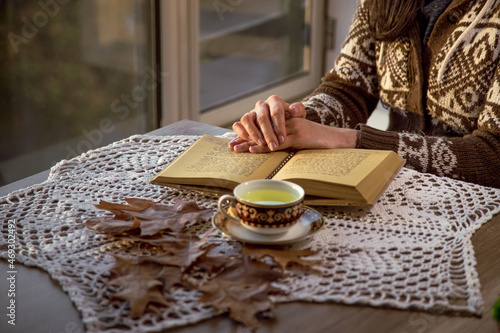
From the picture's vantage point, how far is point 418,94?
1.51 meters

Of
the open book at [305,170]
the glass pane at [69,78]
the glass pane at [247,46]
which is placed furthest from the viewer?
the glass pane at [247,46]

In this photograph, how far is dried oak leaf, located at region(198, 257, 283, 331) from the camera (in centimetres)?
71

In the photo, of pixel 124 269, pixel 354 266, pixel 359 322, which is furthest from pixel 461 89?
pixel 124 269

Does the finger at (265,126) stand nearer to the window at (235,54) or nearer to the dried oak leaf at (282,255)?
the dried oak leaf at (282,255)

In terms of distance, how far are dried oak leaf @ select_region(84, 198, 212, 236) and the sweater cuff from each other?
1.37ft

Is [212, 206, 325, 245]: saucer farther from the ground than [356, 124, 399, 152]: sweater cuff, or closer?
closer

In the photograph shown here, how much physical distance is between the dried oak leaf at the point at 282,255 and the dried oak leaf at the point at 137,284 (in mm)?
129

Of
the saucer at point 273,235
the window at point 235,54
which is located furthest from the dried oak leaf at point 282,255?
the window at point 235,54

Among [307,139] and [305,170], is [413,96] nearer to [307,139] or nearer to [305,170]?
[307,139]

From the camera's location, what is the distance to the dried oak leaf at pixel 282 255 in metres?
0.81

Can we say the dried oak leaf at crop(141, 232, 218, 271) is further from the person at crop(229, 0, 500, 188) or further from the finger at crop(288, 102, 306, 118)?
the finger at crop(288, 102, 306, 118)

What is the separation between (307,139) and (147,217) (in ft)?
1.33

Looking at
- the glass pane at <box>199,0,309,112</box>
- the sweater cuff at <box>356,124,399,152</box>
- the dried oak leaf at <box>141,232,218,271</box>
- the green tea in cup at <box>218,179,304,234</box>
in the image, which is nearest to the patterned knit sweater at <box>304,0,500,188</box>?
the sweater cuff at <box>356,124,399,152</box>

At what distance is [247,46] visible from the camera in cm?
300
